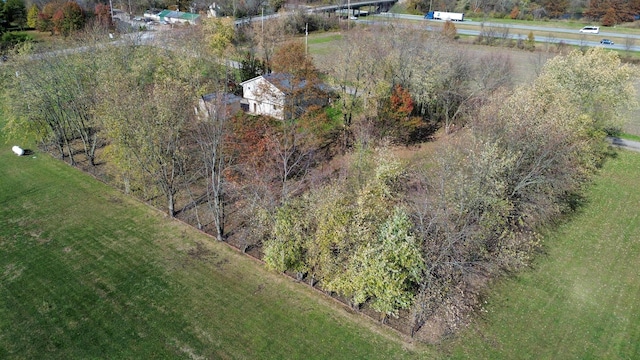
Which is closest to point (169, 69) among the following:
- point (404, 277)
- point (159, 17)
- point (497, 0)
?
point (404, 277)

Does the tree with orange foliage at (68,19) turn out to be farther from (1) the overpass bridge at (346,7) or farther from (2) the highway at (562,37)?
(2) the highway at (562,37)

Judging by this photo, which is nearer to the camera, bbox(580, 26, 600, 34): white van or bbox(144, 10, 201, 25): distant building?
bbox(144, 10, 201, 25): distant building

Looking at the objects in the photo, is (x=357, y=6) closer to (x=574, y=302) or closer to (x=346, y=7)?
(x=346, y=7)

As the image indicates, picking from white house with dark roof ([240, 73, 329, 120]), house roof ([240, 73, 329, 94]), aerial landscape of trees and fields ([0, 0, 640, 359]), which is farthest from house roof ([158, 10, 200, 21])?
house roof ([240, 73, 329, 94])

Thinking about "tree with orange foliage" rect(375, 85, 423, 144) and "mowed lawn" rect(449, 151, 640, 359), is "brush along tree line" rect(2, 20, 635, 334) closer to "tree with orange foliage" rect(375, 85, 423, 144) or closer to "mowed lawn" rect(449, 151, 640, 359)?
"tree with orange foliage" rect(375, 85, 423, 144)

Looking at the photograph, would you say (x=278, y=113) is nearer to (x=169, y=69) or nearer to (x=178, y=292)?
(x=169, y=69)

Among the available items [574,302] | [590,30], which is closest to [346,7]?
[590,30]

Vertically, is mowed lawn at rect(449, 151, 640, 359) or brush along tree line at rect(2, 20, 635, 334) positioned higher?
brush along tree line at rect(2, 20, 635, 334)
